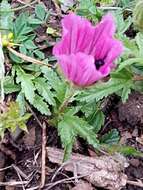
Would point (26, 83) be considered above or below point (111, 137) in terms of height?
above

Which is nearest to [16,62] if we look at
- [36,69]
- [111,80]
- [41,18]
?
[36,69]

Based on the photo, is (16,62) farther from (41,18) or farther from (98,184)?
(98,184)

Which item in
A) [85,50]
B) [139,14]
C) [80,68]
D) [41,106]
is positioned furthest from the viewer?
[41,106]

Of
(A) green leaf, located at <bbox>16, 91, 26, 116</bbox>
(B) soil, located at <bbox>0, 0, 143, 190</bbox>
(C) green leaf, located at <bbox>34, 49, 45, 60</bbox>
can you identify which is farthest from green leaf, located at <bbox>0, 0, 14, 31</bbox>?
(B) soil, located at <bbox>0, 0, 143, 190</bbox>

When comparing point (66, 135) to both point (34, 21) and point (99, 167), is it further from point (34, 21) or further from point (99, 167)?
point (34, 21)

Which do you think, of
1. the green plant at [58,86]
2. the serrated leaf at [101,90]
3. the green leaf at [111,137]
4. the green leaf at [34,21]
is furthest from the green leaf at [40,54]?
the green leaf at [111,137]

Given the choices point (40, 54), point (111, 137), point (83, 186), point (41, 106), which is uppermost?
point (40, 54)

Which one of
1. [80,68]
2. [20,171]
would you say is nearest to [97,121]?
[20,171]
